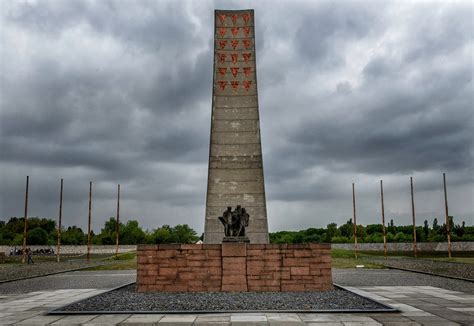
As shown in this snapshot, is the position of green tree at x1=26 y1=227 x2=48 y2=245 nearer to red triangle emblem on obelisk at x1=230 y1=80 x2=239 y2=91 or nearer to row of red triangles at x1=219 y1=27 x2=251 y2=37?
row of red triangles at x1=219 y1=27 x2=251 y2=37

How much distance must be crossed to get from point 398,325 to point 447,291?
24.2 feet

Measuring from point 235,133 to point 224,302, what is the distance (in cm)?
1683

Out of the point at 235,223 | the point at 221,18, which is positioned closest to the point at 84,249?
the point at 221,18

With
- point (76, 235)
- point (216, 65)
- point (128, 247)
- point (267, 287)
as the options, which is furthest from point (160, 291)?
point (76, 235)

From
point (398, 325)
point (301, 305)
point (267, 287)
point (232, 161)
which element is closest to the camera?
point (398, 325)

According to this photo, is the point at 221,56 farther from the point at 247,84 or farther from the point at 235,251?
the point at 235,251

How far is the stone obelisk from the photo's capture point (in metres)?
A: 27.0

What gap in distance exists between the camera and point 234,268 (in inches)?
606

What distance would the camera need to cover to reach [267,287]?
50.2 feet

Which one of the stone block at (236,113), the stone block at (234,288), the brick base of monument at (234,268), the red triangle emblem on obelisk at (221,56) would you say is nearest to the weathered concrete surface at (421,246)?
the stone block at (236,113)

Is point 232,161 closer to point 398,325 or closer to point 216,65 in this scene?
point 216,65

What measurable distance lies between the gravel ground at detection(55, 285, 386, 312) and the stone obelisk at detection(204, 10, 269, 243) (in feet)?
39.7

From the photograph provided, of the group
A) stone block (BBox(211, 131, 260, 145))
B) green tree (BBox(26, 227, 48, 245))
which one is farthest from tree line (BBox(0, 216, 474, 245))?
stone block (BBox(211, 131, 260, 145))

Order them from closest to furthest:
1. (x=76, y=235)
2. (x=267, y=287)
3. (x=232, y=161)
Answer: (x=267, y=287) → (x=232, y=161) → (x=76, y=235)
